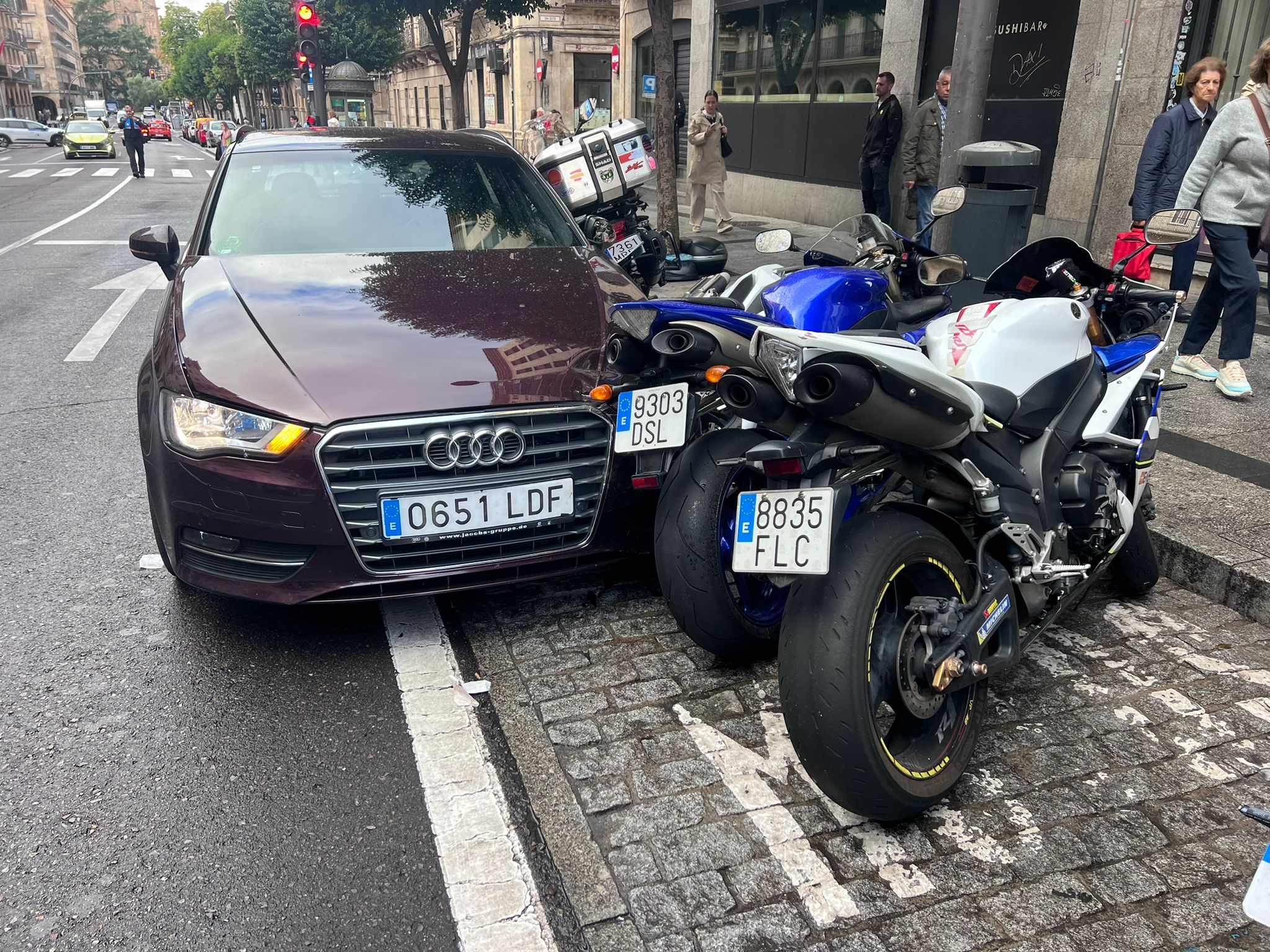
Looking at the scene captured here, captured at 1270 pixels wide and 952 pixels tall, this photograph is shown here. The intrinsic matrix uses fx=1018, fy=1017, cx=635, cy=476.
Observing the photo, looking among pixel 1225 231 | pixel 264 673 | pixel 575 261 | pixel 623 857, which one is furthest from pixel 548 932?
pixel 1225 231

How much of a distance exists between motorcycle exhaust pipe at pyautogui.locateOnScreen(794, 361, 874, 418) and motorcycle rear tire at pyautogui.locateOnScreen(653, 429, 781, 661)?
2.54ft

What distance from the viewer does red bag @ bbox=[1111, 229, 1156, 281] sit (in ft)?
12.5

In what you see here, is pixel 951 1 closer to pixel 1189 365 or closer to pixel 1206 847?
pixel 1189 365

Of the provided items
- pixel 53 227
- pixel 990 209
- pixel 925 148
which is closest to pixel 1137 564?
pixel 990 209

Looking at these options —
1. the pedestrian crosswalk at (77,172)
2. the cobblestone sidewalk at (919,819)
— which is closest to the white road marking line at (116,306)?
the cobblestone sidewalk at (919,819)

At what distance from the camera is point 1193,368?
247 inches

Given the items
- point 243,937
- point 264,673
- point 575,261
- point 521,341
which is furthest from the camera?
point 575,261

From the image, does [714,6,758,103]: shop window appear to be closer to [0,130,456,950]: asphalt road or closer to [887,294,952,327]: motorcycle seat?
[0,130,456,950]: asphalt road

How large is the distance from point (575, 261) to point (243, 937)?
2959mm

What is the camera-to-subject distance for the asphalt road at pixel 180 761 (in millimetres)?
2287

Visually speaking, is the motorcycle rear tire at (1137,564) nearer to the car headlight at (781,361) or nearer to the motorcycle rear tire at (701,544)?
the motorcycle rear tire at (701,544)

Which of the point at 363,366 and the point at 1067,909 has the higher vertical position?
the point at 363,366

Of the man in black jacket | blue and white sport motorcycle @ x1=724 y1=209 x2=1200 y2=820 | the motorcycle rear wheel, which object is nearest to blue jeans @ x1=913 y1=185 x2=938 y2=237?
the man in black jacket

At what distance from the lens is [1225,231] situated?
5734 millimetres
